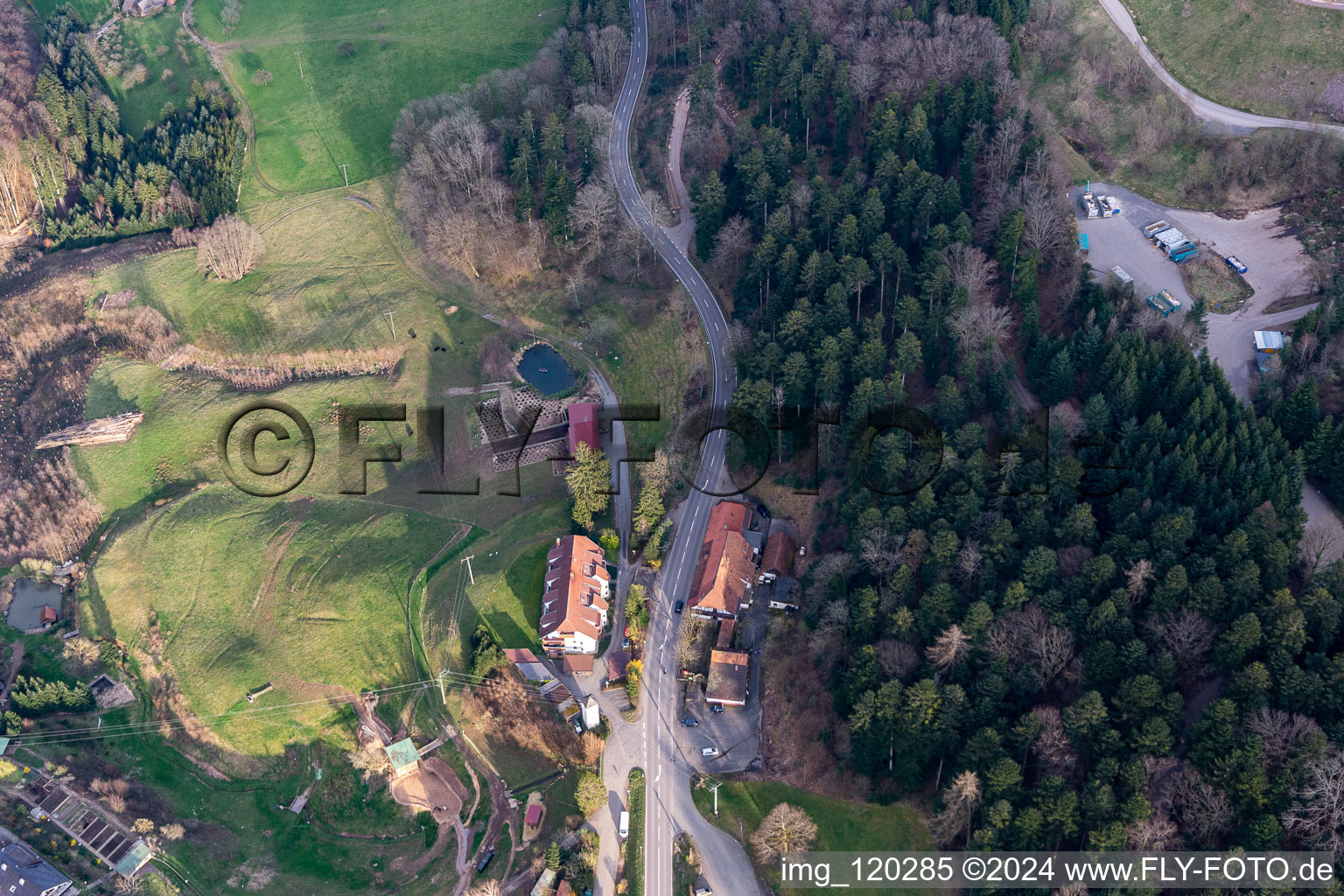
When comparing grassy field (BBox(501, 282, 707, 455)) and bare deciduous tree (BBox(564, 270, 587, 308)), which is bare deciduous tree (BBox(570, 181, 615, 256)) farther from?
grassy field (BBox(501, 282, 707, 455))

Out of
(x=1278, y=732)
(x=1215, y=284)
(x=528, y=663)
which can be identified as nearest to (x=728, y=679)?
(x=528, y=663)

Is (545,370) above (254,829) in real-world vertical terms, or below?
above

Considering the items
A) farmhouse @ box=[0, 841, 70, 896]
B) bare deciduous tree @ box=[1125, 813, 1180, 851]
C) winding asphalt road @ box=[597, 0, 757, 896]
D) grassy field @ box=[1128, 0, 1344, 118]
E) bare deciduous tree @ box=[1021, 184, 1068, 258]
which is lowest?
farmhouse @ box=[0, 841, 70, 896]

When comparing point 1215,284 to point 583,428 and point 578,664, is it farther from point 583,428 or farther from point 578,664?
point 578,664

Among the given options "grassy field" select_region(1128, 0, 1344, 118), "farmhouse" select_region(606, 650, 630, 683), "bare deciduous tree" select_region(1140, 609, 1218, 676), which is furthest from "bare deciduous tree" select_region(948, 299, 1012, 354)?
"grassy field" select_region(1128, 0, 1344, 118)

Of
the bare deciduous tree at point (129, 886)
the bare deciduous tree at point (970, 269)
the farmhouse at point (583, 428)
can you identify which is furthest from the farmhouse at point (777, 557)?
the bare deciduous tree at point (129, 886)

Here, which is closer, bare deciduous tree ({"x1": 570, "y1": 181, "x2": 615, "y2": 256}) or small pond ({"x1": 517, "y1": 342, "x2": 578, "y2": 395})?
small pond ({"x1": 517, "y1": 342, "x2": 578, "y2": 395})

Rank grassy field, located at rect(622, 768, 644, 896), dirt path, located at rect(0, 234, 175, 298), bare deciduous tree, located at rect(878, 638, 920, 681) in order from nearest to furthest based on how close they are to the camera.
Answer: bare deciduous tree, located at rect(878, 638, 920, 681) < grassy field, located at rect(622, 768, 644, 896) < dirt path, located at rect(0, 234, 175, 298)
